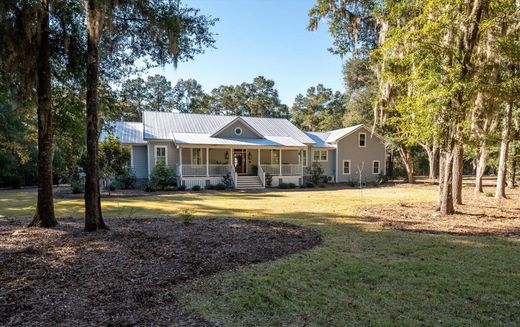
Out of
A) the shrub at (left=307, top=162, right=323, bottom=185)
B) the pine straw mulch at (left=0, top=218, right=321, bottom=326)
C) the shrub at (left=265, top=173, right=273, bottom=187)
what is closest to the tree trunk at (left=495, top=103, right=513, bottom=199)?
the pine straw mulch at (left=0, top=218, right=321, bottom=326)

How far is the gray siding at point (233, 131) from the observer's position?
23.2 meters

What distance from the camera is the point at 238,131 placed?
2367 cm

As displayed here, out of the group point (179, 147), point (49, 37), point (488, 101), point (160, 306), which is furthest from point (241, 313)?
point (179, 147)

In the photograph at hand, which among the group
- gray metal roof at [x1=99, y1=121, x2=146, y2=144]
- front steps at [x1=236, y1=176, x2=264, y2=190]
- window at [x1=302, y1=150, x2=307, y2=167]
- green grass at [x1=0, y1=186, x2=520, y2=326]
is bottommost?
green grass at [x1=0, y1=186, x2=520, y2=326]

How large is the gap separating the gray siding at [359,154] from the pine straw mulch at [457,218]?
48.3 ft

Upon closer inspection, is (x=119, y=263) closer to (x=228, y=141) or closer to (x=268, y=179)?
(x=228, y=141)

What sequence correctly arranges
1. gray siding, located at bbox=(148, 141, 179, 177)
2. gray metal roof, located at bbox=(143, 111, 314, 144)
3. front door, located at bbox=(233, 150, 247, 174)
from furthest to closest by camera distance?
front door, located at bbox=(233, 150, 247, 174) → gray metal roof, located at bbox=(143, 111, 314, 144) → gray siding, located at bbox=(148, 141, 179, 177)

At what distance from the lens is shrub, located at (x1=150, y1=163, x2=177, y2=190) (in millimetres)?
19516

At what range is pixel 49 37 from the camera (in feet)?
25.0

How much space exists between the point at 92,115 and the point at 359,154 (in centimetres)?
2476

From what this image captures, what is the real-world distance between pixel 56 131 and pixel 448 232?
10.5 metres

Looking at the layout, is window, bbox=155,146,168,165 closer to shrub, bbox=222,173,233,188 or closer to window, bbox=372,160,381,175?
shrub, bbox=222,173,233,188

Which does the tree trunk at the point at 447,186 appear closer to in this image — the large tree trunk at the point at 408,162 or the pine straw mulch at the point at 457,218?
the pine straw mulch at the point at 457,218

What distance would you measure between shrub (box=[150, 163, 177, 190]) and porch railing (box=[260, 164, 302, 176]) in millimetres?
6624
